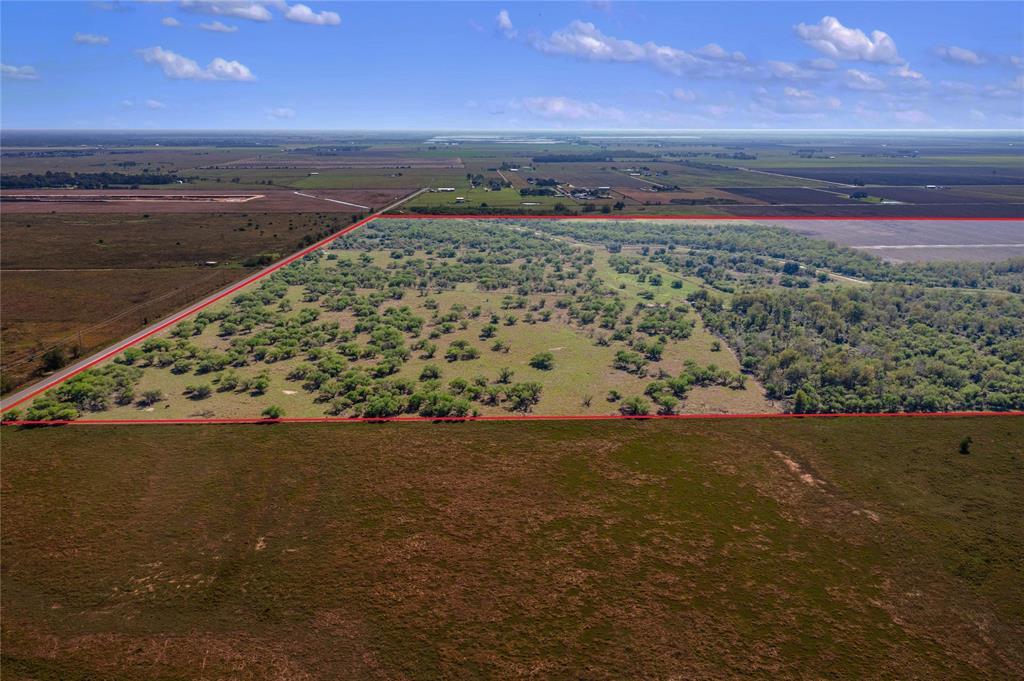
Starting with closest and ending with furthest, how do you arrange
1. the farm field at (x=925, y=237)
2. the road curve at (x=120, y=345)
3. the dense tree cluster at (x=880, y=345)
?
1. the road curve at (x=120, y=345)
2. the dense tree cluster at (x=880, y=345)
3. the farm field at (x=925, y=237)

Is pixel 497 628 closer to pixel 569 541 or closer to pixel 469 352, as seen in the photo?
pixel 569 541

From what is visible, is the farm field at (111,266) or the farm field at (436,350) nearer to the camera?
the farm field at (436,350)

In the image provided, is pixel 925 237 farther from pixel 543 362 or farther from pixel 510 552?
pixel 510 552

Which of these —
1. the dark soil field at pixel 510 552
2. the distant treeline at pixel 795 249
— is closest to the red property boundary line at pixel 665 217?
the distant treeline at pixel 795 249

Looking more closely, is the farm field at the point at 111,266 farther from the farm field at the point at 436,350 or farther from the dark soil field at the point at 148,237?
the farm field at the point at 436,350

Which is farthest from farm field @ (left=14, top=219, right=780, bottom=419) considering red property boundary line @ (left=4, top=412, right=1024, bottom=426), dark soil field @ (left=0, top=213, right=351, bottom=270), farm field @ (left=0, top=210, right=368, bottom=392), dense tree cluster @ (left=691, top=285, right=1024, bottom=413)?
dark soil field @ (left=0, top=213, right=351, bottom=270)

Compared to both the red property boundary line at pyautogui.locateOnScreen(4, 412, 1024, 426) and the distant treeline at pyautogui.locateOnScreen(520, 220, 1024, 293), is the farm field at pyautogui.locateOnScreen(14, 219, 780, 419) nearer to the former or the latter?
the red property boundary line at pyautogui.locateOnScreen(4, 412, 1024, 426)

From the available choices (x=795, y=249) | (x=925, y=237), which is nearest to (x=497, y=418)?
(x=795, y=249)

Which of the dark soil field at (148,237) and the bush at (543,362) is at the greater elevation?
the dark soil field at (148,237)

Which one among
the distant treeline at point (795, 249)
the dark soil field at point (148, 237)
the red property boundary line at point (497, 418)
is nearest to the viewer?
the red property boundary line at point (497, 418)
